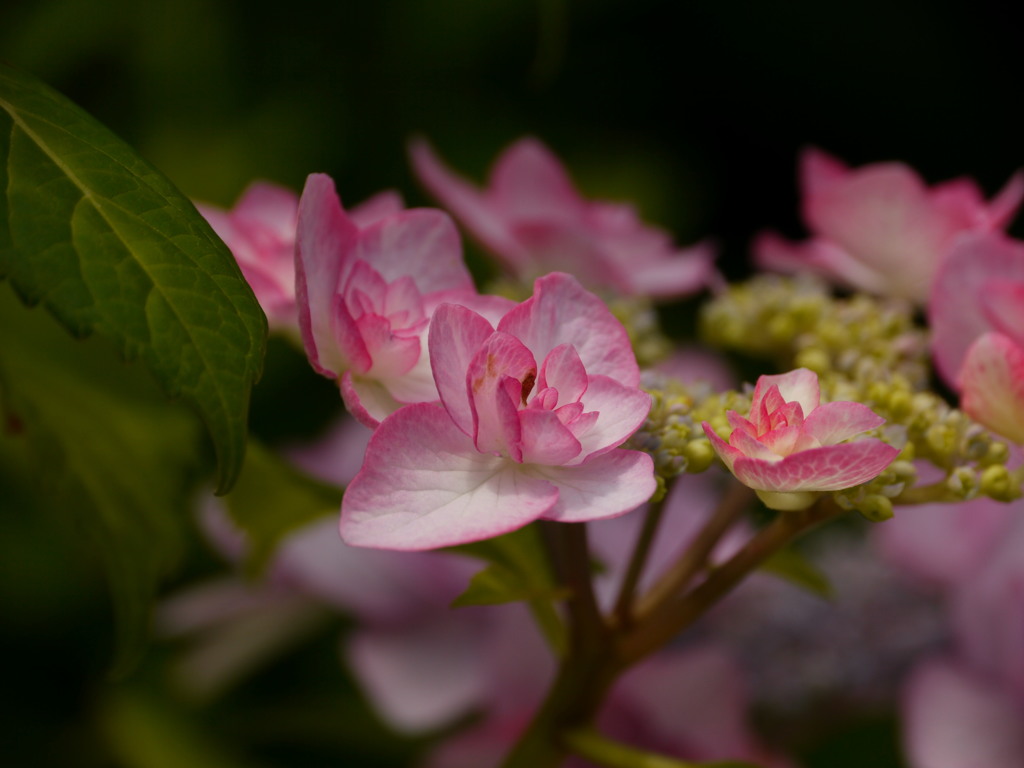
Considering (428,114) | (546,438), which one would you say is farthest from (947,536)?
(428,114)

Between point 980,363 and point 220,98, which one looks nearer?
point 980,363

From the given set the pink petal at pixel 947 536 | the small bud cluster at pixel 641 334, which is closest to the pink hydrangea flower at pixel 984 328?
the small bud cluster at pixel 641 334

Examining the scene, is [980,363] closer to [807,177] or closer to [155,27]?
[807,177]

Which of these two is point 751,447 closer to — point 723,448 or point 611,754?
point 723,448

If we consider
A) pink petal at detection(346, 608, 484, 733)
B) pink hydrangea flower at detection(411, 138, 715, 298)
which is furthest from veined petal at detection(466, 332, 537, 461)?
pink petal at detection(346, 608, 484, 733)

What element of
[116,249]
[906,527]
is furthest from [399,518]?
[906,527]

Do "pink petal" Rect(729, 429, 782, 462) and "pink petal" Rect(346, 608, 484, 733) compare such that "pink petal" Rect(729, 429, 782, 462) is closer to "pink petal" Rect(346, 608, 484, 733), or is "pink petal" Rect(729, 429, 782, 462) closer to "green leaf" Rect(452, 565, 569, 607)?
"green leaf" Rect(452, 565, 569, 607)
